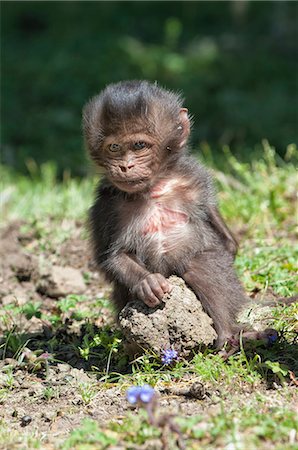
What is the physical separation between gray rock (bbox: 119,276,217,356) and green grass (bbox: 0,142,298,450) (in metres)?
0.09

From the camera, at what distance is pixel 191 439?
3727mm

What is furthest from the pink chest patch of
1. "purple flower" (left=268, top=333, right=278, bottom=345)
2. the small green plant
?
the small green plant

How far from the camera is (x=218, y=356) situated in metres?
4.66

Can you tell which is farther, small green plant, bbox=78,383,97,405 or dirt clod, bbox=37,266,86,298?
dirt clod, bbox=37,266,86,298

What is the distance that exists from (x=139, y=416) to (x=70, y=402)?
0.75m

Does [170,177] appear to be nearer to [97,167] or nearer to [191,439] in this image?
[97,167]

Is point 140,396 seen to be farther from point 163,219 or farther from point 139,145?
point 139,145

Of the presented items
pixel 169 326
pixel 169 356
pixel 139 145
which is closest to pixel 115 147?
pixel 139 145

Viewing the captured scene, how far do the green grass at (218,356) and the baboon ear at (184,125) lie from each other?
1191 mm

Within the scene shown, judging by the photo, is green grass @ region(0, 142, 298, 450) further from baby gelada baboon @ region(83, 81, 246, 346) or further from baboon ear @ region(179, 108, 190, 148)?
baboon ear @ region(179, 108, 190, 148)

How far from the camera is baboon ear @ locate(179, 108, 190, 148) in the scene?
5082 millimetres

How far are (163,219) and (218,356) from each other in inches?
35.3

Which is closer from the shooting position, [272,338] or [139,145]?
[272,338]

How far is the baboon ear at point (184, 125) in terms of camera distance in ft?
16.7
